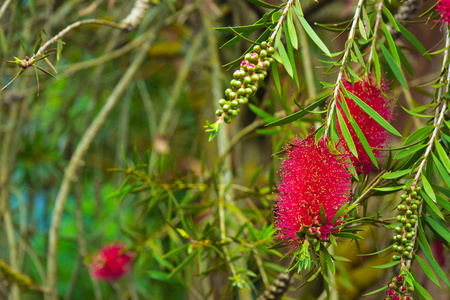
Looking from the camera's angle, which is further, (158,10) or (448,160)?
(158,10)

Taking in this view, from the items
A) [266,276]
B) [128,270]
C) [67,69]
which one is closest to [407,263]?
[266,276]

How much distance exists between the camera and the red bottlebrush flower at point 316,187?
0.41 metres

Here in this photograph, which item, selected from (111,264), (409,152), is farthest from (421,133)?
(111,264)

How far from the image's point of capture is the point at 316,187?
0.41 meters

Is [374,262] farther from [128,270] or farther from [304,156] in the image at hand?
[304,156]

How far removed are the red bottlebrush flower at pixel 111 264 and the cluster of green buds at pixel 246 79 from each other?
806 millimetres

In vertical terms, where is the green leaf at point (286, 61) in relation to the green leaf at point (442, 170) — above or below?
above

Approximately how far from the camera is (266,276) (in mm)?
820

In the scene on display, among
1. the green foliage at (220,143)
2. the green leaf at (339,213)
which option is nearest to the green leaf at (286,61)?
the green foliage at (220,143)

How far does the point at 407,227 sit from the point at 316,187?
81mm

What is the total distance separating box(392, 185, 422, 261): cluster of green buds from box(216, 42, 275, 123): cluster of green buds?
0.51 feet

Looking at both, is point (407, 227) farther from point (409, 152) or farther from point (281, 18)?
point (281, 18)

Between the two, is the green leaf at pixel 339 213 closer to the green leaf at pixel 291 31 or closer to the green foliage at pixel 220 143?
the green foliage at pixel 220 143

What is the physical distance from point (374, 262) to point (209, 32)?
0.87 meters
